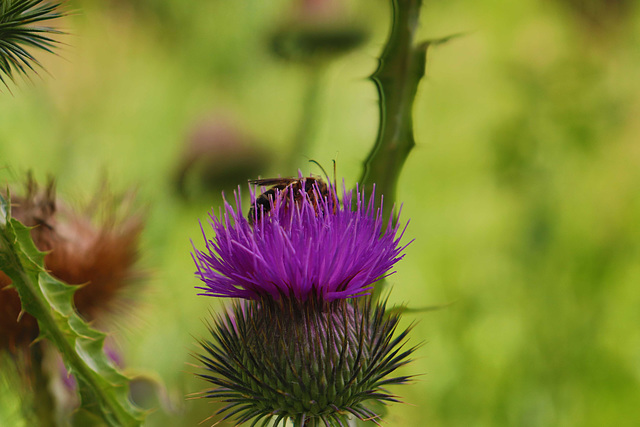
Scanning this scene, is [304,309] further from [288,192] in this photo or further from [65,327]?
[65,327]

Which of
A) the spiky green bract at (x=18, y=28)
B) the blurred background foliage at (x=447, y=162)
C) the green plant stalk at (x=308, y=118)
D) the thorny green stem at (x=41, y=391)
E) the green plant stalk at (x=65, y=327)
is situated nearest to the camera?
the spiky green bract at (x=18, y=28)

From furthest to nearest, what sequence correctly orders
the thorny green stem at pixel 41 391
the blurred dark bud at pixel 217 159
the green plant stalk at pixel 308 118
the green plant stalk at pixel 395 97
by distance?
1. the blurred dark bud at pixel 217 159
2. the green plant stalk at pixel 308 118
3. the thorny green stem at pixel 41 391
4. the green plant stalk at pixel 395 97

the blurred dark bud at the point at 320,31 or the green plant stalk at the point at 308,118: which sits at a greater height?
Result: the blurred dark bud at the point at 320,31

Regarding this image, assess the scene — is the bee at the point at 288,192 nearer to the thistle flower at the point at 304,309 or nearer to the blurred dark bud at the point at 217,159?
the thistle flower at the point at 304,309

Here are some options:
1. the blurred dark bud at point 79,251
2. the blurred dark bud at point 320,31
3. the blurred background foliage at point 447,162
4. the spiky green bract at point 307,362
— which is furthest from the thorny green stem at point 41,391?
the blurred dark bud at point 320,31

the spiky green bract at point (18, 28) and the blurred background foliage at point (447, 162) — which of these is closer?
the spiky green bract at point (18, 28)

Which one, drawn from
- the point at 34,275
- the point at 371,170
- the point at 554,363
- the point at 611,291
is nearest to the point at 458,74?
the point at 611,291

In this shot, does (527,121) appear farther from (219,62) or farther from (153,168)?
(219,62)
